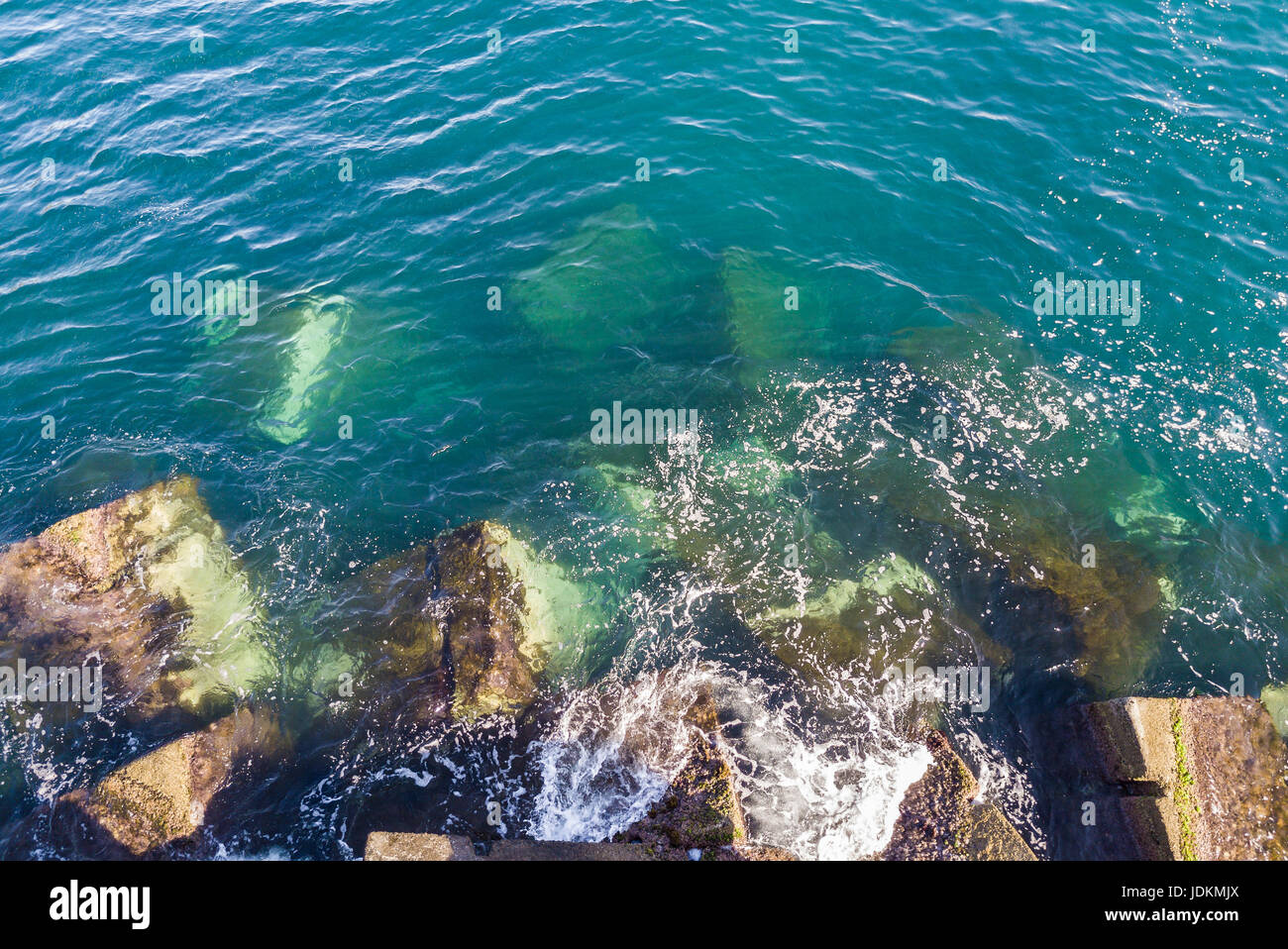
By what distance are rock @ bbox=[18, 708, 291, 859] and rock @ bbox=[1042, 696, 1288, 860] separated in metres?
16.5

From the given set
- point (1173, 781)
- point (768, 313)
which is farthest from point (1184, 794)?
point (768, 313)

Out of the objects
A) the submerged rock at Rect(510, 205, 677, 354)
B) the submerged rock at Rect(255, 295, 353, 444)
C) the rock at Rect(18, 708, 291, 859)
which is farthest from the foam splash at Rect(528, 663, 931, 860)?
the submerged rock at Rect(255, 295, 353, 444)

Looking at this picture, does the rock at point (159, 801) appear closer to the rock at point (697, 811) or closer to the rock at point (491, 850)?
the rock at point (491, 850)

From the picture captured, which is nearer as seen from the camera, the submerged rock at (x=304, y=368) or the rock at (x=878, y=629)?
the rock at (x=878, y=629)

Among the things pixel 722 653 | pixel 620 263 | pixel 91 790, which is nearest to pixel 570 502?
pixel 722 653

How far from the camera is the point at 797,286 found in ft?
76.3

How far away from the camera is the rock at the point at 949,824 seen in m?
13.6

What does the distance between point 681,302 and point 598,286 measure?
2.71 meters

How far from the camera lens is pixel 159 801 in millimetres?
14586

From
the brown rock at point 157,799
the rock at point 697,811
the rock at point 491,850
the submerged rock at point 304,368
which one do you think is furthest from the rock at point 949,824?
the submerged rock at point 304,368

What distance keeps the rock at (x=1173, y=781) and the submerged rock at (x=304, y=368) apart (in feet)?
68.3

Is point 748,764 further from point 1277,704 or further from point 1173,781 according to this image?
point 1277,704

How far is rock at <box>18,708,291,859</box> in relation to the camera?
47.0ft

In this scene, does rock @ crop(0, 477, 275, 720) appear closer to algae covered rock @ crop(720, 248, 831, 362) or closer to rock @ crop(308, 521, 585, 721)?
rock @ crop(308, 521, 585, 721)
